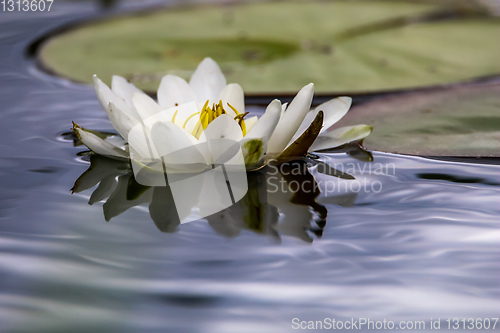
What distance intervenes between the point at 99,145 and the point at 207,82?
0.43m

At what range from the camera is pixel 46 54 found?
2.33 m

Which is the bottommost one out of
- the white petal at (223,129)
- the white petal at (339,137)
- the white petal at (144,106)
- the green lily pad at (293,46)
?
the white petal at (339,137)

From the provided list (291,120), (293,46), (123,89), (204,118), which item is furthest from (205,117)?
(293,46)

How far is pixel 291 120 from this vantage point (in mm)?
1203

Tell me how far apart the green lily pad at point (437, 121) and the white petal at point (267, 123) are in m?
0.49

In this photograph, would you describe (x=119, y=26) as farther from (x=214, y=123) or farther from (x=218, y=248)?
(x=218, y=248)

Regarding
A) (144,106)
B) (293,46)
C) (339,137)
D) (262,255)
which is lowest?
(262,255)

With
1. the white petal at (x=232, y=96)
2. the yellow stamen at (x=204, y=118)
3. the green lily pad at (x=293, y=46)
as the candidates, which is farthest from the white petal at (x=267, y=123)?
the green lily pad at (x=293, y=46)

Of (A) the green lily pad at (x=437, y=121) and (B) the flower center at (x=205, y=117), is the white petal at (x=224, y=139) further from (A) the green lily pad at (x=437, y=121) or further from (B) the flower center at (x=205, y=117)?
(A) the green lily pad at (x=437, y=121)

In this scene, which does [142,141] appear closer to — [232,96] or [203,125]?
[203,125]

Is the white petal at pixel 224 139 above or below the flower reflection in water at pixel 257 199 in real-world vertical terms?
above

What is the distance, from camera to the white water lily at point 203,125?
1.12 meters

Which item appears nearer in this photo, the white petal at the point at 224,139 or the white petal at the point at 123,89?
the white petal at the point at 224,139

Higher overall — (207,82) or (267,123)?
(207,82)
